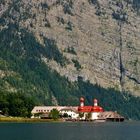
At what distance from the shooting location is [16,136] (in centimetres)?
15412

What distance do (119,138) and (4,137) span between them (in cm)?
3063

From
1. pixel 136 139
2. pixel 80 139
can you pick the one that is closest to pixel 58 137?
pixel 80 139

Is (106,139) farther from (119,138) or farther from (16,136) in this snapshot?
(16,136)

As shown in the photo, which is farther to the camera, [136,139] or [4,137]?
[136,139]

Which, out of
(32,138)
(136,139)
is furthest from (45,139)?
(136,139)

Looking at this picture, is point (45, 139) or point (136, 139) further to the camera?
point (136, 139)

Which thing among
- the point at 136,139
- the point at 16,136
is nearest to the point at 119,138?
the point at 136,139

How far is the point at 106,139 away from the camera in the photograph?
156 meters

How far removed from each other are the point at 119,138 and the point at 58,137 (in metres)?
15.9

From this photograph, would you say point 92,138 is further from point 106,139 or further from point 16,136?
point 16,136

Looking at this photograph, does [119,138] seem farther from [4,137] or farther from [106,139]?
[4,137]

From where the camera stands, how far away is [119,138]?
533ft

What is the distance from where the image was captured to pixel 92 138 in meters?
158

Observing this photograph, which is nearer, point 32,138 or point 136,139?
point 32,138
